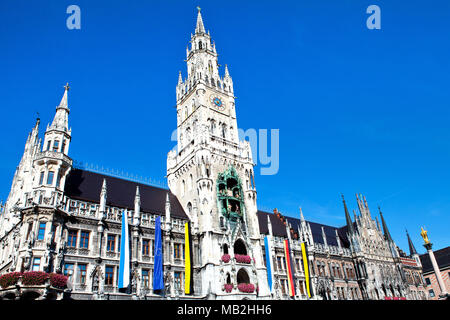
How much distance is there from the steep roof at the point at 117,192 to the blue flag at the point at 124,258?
15.5 ft

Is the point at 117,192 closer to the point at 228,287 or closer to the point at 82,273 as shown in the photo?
the point at 82,273

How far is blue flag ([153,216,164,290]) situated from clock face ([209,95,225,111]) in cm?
2362

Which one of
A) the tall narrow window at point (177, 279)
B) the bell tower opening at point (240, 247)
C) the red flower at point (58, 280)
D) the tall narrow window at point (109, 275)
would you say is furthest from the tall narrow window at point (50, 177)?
the bell tower opening at point (240, 247)

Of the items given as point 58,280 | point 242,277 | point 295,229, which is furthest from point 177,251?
point 295,229

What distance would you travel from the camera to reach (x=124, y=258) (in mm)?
33312

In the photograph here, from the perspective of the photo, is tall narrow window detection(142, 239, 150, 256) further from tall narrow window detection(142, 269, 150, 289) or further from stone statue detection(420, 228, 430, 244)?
stone statue detection(420, 228, 430, 244)

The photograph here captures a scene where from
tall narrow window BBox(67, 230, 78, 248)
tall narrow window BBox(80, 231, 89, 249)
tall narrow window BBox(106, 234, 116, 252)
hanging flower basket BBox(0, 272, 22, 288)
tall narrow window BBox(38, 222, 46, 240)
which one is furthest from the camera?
tall narrow window BBox(106, 234, 116, 252)

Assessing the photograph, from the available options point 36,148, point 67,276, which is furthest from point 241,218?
point 36,148

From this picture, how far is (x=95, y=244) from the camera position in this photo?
1337 inches

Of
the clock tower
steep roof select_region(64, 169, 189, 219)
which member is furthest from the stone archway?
steep roof select_region(64, 169, 189, 219)

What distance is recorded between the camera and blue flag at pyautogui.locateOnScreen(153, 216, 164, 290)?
34.8m

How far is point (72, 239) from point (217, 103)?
3139 cm
